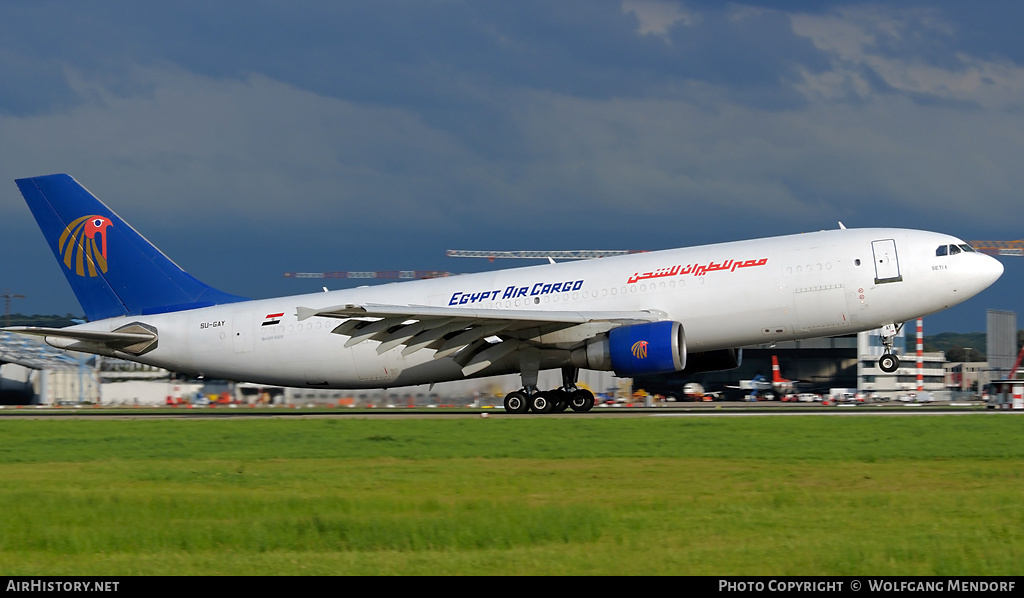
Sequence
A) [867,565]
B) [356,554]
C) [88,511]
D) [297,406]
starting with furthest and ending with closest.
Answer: [297,406] → [88,511] → [356,554] → [867,565]

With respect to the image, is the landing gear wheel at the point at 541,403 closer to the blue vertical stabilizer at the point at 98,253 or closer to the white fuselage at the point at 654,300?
the white fuselage at the point at 654,300

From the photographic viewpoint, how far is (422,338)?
28.1m

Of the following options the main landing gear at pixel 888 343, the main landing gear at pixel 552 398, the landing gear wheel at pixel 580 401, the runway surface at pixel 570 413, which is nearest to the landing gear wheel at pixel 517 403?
the main landing gear at pixel 552 398

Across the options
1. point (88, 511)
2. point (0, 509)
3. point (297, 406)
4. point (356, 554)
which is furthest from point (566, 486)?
point (297, 406)

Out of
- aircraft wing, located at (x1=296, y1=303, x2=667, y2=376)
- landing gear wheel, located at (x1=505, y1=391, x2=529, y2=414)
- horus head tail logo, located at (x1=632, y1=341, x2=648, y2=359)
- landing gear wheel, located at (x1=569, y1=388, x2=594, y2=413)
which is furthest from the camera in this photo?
landing gear wheel, located at (x1=569, y1=388, x2=594, y2=413)

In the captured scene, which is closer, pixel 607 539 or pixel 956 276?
pixel 607 539

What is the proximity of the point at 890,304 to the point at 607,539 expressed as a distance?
63.4 ft

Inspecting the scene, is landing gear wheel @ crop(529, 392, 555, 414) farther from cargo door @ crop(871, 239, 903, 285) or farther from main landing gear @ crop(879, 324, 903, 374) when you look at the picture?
cargo door @ crop(871, 239, 903, 285)

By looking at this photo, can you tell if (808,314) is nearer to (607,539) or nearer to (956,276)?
(956,276)

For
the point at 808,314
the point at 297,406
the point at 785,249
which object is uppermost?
the point at 785,249

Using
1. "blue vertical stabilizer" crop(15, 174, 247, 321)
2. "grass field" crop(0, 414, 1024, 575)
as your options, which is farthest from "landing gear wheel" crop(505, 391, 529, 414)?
"blue vertical stabilizer" crop(15, 174, 247, 321)

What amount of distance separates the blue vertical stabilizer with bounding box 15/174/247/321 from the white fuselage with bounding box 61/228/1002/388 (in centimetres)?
64

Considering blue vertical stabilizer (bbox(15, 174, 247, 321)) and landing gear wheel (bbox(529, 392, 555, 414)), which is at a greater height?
blue vertical stabilizer (bbox(15, 174, 247, 321))

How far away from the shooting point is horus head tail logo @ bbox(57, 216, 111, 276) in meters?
31.2
